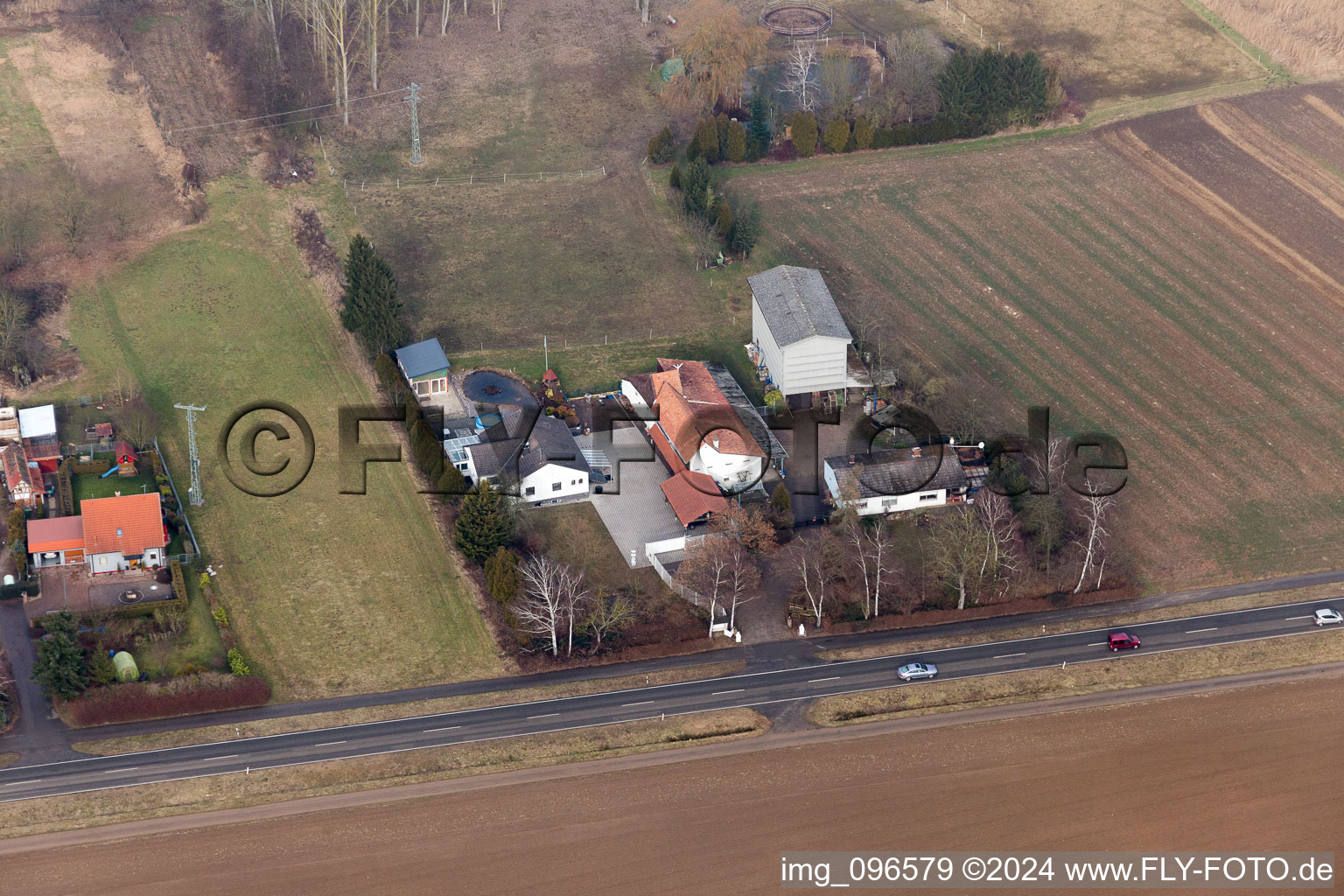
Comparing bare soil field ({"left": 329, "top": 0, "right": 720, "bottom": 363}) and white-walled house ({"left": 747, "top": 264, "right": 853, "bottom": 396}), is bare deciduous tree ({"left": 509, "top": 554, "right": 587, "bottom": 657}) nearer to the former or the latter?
white-walled house ({"left": 747, "top": 264, "right": 853, "bottom": 396})

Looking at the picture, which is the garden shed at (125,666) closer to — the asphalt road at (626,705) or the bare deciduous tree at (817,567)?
the asphalt road at (626,705)

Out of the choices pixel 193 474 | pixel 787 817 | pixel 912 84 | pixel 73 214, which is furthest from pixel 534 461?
pixel 912 84

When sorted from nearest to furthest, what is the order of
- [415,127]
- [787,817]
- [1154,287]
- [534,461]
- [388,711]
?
[787,817] < [388,711] < [534,461] < [1154,287] < [415,127]

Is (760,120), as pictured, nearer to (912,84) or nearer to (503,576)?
(912,84)

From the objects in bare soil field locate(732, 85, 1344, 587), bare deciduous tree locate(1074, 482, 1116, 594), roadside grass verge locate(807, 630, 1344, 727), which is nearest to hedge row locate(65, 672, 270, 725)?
roadside grass verge locate(807, 630, 1344, 727)

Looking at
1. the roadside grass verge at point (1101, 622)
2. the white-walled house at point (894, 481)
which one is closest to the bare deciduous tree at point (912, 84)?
the white-walled house at point (894, 481)

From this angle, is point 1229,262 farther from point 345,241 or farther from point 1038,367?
point 345,241
